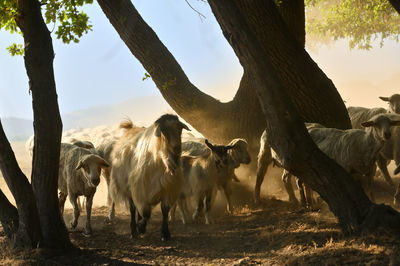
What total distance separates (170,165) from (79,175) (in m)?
2.30

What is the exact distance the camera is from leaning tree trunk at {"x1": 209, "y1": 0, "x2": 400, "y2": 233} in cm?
598

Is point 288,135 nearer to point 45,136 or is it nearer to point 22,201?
point 45,136

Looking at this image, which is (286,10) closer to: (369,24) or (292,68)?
(292,68)

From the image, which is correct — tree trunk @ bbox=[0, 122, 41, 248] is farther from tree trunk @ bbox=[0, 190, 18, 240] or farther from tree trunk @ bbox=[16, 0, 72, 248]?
tree trunk @ bbox=[0, 190, 18, 240]

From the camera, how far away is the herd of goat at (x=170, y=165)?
7.75 meters

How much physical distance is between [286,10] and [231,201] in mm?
4581

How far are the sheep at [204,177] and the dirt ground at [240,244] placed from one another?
40cm

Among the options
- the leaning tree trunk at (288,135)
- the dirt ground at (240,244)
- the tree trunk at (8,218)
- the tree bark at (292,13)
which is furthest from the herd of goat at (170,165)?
the tree bark at (292,13)

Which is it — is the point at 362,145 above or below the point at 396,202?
above

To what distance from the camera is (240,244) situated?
282 inches

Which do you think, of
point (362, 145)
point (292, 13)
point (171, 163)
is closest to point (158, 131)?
point (171, 163)

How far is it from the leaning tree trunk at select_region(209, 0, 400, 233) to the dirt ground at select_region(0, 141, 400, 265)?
→ 1.72 ft

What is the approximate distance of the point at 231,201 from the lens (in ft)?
35.6

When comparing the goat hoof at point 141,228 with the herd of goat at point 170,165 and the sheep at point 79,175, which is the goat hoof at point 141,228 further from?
the sheep at point 79,175
